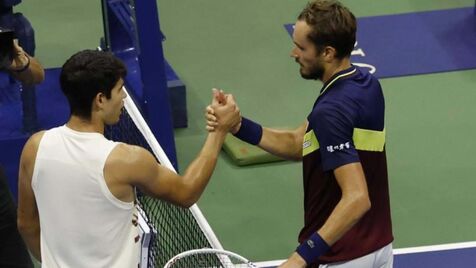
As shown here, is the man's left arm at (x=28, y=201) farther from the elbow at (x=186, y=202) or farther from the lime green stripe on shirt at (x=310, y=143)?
the lime green stripe on shirt at (x=310, y=143)

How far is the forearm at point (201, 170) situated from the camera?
14.8ft

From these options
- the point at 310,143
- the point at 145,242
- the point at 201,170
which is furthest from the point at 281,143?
the point at 145,242

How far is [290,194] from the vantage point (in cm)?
753

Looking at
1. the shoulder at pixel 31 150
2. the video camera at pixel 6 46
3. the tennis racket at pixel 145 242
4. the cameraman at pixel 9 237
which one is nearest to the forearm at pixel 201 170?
the tennis racket at pixel 145 242

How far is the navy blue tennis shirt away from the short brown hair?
15 cm

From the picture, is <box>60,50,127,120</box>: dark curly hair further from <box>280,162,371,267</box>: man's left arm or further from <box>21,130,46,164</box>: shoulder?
<box>280,162,371,267</box>: man's left arm

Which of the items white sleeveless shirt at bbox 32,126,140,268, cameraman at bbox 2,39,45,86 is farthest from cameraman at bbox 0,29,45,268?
white sleeveless shirt at bbox 32,126,140,268

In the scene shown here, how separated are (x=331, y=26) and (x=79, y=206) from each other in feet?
4.27

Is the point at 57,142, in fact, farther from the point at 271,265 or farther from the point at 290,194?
the point at 290,194

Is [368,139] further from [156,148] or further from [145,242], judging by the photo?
[156,148]

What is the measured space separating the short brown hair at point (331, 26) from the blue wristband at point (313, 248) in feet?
2.63

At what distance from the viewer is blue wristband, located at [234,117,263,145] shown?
5062 mm

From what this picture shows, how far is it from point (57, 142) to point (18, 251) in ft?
4.38

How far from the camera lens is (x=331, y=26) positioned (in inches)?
175
